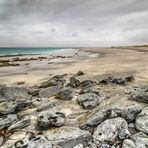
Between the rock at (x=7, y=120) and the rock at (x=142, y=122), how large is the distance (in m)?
4.40

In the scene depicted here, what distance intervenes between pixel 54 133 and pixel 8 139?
57.2 inches

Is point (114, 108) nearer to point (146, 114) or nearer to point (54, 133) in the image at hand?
point (146, 114)

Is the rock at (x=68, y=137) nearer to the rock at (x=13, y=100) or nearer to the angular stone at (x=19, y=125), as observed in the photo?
the angular stone at (x=19, y=125)

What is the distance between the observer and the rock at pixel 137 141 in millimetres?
5589

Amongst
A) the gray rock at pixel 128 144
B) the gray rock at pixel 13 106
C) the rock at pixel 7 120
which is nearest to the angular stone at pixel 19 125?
the rock at pixel 7 120

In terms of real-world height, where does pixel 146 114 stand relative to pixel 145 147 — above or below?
above

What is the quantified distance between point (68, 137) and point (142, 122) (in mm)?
2453

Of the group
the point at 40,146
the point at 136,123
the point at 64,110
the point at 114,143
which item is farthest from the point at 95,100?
the point at 40,146

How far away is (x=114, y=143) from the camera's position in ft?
19.1

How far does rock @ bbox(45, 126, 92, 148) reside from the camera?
584 cm

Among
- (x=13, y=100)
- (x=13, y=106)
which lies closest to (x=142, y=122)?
(x=13, y=106)

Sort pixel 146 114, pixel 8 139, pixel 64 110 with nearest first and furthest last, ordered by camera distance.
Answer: pixel 8 139, pixel 146 114, pixel 64 110

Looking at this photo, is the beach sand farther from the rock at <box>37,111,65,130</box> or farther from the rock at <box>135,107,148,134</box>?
the rock at <box>37,111,65,130</box>

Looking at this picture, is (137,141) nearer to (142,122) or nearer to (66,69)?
(142,122)
